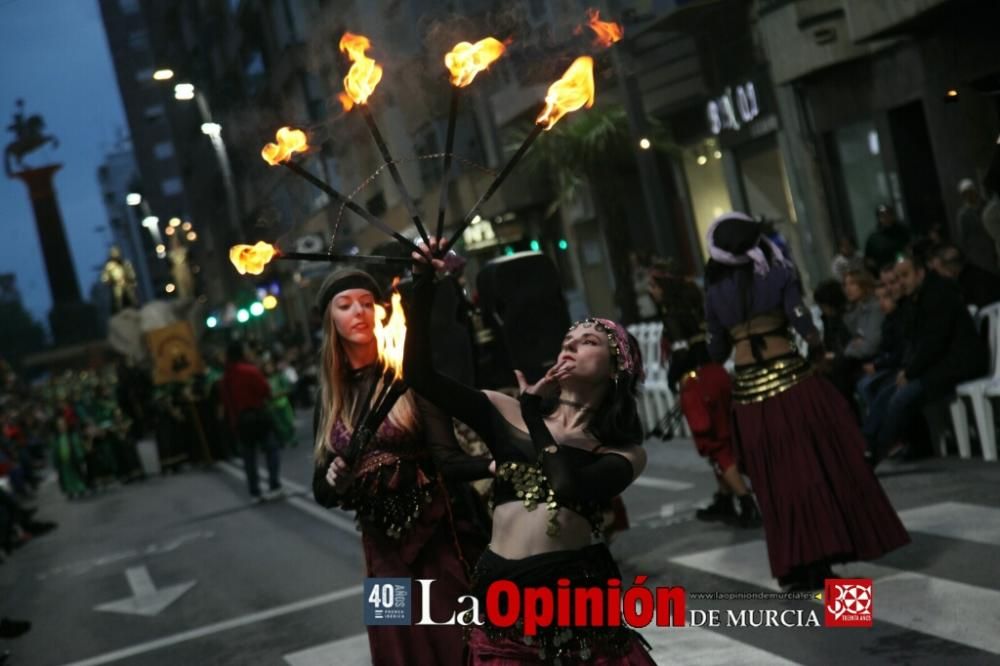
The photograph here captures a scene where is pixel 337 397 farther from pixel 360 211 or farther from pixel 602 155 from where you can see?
pixel 602 155

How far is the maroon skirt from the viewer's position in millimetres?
8469

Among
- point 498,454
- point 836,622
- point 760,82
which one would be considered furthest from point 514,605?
point 760,82

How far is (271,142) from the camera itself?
6406mm

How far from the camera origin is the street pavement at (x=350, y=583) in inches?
305

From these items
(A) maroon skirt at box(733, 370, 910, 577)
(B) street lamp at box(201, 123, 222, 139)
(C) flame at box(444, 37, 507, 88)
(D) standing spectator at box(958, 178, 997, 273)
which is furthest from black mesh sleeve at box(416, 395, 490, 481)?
(D) standing spectator at box(958, 178, 997, 273)

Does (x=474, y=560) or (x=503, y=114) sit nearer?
(x=474, y=560)

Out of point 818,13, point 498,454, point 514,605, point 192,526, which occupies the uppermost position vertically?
point 818,13

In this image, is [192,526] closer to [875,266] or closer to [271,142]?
[875,266]

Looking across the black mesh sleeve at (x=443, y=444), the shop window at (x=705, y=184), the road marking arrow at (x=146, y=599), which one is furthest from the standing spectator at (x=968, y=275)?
the shop window at (x=705, y=184)

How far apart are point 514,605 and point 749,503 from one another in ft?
21.1

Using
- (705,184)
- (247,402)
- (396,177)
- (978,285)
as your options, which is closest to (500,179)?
(396,177)

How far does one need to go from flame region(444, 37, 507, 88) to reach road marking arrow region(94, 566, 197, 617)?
8.41m

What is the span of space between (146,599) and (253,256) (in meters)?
8.40

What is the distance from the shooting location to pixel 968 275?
1473 centimetres
